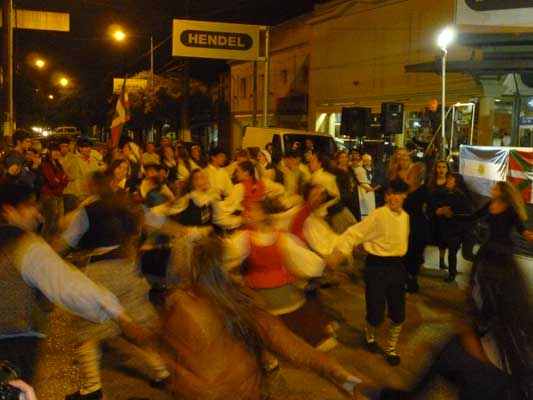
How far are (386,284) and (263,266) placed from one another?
1631 mm

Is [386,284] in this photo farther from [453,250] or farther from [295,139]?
[295,139]

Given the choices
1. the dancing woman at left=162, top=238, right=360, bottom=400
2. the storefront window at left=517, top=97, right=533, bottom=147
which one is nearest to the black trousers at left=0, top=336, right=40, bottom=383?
the dancing woman at left=162, top=238, right=360, bottom=400

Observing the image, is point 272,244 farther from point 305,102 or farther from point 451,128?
point 305,102

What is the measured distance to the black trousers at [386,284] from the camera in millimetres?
6355

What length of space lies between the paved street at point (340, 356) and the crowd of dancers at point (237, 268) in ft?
0.60

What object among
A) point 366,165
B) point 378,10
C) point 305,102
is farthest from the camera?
Answer: point 305,102

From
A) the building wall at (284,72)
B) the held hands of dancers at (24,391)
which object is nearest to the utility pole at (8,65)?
the building wall at (284,72)

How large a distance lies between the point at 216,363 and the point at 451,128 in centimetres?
1641

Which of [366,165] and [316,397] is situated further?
[366,165]

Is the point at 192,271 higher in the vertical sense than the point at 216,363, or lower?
higher

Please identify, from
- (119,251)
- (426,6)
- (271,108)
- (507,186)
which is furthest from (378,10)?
(119,251)

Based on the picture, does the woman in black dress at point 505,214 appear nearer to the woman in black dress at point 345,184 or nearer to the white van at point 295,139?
the woman in black dress at point 345,184

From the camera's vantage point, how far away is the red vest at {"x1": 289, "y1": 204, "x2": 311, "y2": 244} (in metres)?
6.50

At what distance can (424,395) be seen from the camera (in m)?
2.81
